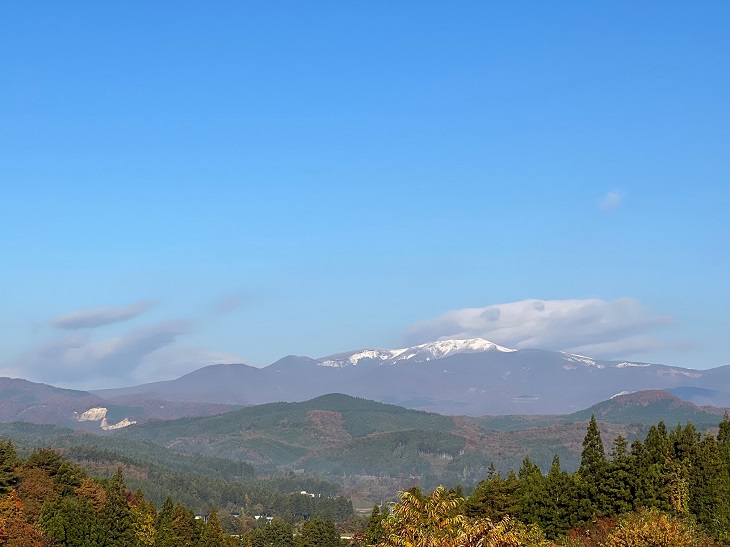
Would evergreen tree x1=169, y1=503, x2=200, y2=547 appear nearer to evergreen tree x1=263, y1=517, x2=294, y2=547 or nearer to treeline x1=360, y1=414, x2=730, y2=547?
treeline x1=360, y1=414, x2=730, y2=547

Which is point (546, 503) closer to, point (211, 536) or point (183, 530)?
point (211, 536)

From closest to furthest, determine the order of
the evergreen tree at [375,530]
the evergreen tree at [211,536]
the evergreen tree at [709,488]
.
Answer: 1. the evergreen tree at [709,488]
2. the evergreen tree at [375,530]
3. the evergreen tree at [211,536]

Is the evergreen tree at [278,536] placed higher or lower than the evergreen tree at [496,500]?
lower

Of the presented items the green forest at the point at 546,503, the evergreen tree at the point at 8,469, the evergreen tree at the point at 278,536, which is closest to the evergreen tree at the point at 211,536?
the green forest at the point at 546,503

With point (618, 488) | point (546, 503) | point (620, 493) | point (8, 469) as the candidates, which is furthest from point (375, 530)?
point (8, 469)

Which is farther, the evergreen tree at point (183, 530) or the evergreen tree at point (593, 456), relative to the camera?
the evergreen tree at point (183, 530)

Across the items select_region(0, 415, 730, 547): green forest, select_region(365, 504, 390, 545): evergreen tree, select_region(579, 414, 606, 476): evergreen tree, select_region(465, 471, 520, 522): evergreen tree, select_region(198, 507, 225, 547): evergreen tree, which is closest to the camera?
select_region(0, 415, 730, 547): green forest

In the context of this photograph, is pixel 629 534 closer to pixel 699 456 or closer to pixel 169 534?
pixel 699 456

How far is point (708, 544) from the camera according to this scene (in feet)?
309

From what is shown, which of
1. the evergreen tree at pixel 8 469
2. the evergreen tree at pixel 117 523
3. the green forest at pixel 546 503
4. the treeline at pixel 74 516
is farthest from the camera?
the evergreen tree at pixel 8 469

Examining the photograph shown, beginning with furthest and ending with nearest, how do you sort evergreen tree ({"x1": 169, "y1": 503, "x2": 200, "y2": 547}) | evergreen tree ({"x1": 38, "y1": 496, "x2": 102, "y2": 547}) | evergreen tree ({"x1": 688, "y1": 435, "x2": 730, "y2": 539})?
1. evergreen tree ({"x1": 169, "y1": 503, "x2": 200, "y2": 547})
2. evergreen tree ({"x1": 38, "y1": 496, "x2": 102, "y2": 547})
3. evergreen tree ({"x1": 688, "y1": 435, "x2": 730, "y2": 539})

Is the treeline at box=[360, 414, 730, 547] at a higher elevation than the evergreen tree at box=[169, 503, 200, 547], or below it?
higher

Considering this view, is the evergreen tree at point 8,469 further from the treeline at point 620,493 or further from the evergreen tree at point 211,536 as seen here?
the treeline at point 620,493

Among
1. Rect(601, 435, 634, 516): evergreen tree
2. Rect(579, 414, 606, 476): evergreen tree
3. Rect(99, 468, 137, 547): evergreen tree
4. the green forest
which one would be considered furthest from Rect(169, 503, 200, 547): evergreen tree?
Rect(601, 435, 634, 516): evergreen tree
